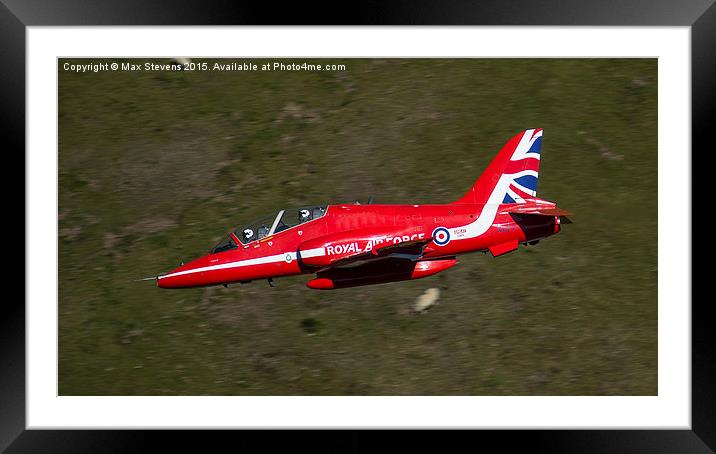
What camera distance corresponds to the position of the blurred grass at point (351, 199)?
2980cm

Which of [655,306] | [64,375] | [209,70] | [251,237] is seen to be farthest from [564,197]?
[64,375]

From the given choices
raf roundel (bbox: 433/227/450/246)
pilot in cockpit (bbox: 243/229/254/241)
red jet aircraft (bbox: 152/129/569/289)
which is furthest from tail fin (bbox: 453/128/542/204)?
pilot in cockpit (bbox: 243/229/254/241)

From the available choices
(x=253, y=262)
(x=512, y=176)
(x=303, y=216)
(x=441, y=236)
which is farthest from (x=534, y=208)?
(x=253, y=262)

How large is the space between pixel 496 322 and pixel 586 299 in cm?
314

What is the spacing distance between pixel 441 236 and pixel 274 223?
4803 mm

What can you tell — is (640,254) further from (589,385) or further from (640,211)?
(589,385)

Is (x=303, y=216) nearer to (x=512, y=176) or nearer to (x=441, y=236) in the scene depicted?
(x=441, y=236)

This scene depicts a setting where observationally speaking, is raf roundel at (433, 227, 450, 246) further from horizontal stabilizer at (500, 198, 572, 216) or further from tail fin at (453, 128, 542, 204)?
horizontal stabilizer at (500, 198, 572, 216)

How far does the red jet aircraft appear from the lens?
2655 cm

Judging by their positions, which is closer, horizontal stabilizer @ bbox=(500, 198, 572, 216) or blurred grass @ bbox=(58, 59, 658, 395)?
horizontal stabilizer @ bbox=(500, 198, 572, 216)

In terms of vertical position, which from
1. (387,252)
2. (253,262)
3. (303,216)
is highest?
(303,216)

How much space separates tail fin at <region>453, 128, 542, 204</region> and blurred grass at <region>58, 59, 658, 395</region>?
168 inches

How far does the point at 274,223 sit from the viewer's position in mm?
27234

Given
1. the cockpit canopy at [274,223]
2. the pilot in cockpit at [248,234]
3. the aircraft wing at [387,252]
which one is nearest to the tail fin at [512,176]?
the aircraft wing at [387,252]
